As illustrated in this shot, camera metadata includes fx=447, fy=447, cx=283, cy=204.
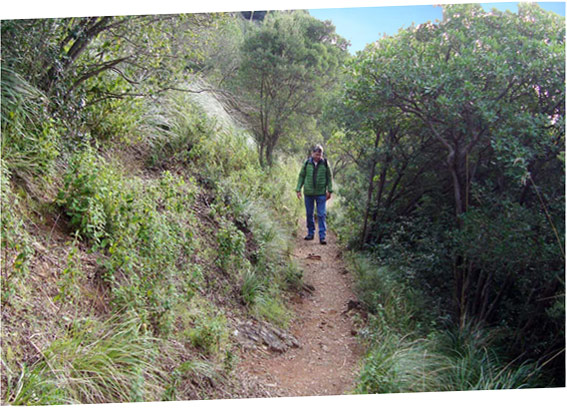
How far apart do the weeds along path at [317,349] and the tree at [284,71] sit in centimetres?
357

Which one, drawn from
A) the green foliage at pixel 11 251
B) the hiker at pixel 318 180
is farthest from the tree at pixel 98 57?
the hiker at pixel 318 180

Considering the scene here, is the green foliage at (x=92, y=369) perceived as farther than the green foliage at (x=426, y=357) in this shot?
No

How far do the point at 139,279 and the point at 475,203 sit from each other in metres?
3.36

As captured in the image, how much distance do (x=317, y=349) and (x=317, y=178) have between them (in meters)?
3.32

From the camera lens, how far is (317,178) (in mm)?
7113

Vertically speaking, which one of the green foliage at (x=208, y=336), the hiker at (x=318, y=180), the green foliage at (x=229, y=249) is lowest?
the green foliage at (x=208, y=336)

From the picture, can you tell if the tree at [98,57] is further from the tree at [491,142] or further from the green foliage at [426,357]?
the green foliage at [426,357]

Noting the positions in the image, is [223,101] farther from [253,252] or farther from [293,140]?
[253,252]

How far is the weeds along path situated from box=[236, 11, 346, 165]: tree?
3.57 meters

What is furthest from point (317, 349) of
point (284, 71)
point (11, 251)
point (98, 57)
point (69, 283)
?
point (284, 71)

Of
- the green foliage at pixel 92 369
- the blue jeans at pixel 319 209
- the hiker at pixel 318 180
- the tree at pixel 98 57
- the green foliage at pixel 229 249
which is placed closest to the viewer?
the green foliage at pixel 92 369

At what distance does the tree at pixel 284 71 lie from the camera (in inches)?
342

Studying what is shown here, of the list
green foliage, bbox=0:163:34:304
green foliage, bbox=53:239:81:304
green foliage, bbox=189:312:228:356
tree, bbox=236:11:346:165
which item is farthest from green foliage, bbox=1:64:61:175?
tree, bbox=236:11:346:165

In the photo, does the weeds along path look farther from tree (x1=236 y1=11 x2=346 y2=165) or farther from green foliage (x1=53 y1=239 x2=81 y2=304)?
tree (x1=236 y1=11 x2=346 y2=165)
